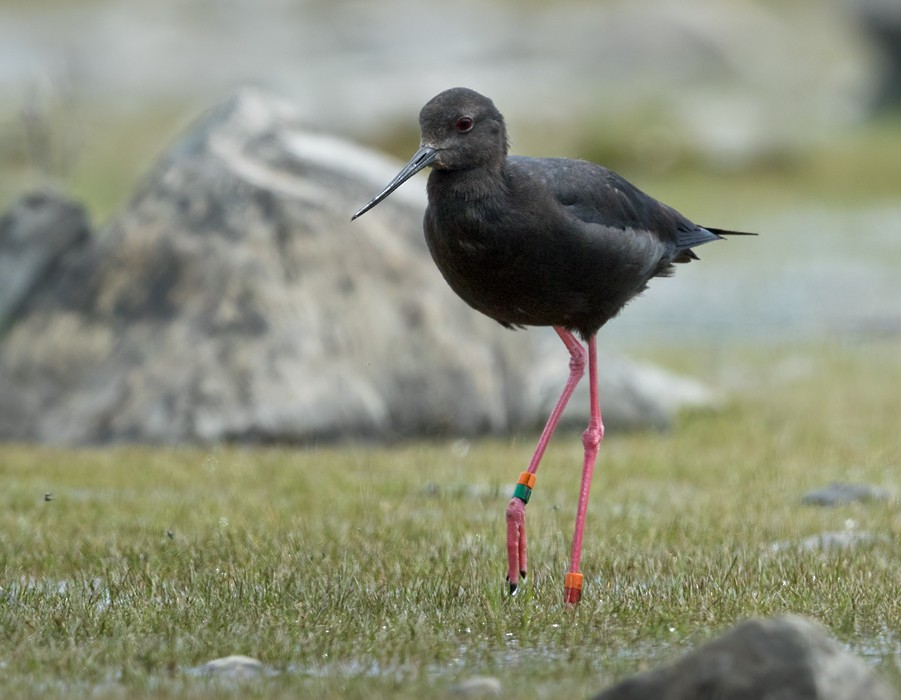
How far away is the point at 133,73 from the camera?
1864 inches

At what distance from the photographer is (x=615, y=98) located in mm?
39625

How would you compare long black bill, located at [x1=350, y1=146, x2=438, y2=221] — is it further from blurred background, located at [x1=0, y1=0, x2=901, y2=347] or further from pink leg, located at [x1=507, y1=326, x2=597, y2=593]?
blurred background, located at [x1=0, y1=0, x2=901, y2=347]

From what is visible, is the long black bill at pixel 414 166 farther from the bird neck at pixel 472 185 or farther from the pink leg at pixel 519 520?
the pink leg at pixel 519 520

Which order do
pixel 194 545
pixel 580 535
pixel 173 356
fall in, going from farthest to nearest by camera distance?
pixel 173 356, pixel 194 545, pixel 580 535

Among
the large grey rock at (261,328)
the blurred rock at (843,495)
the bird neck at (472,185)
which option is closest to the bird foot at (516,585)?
the bird neck at (472,185)

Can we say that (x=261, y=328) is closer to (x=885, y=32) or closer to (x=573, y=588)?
(x=573, y=588)

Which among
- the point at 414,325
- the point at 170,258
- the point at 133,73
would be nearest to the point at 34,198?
the point at 170,258

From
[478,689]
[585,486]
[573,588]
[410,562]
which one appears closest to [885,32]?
[585,486]

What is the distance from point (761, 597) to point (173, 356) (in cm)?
535

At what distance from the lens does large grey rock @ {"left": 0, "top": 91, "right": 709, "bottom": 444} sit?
1009 cm

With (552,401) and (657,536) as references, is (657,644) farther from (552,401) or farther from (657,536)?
(552,401)

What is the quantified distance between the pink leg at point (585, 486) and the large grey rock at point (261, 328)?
372 centimetres

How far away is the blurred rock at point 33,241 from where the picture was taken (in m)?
10.8

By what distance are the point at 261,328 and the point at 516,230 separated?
462 cm
